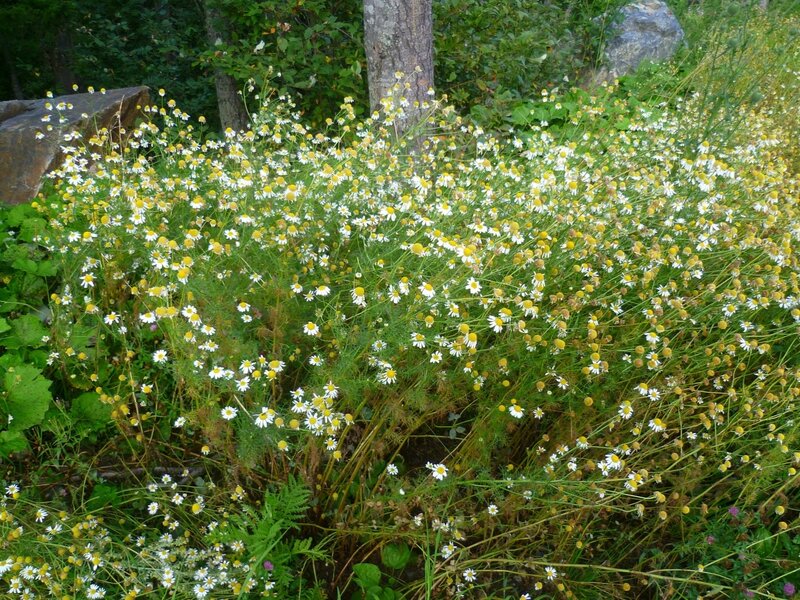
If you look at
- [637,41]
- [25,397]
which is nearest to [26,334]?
[25,397]

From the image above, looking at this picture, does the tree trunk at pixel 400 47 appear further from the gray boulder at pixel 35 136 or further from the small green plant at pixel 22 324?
the small green plant at pixel 22 324

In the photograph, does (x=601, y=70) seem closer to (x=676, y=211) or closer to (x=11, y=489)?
(x=676, y=211)

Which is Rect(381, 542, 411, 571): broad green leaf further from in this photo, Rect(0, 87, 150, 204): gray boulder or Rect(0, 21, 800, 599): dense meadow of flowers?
Rect(0, 87, 150, 204): gray boulder

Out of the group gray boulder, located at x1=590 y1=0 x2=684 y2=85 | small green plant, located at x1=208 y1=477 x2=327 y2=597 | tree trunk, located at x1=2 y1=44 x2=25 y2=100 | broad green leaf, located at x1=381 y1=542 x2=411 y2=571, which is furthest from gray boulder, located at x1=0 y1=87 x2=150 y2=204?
gray boulder, located at x1=590 y1=0 x2=684 y2=85

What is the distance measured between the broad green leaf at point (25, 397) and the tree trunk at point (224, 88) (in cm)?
343

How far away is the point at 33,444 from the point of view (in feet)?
8.76

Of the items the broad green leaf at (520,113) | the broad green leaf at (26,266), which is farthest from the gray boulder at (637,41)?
the broad green leaf at (26,266)

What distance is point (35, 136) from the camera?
13.7 ft

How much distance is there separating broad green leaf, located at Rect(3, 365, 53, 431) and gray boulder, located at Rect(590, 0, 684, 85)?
7.05 metres

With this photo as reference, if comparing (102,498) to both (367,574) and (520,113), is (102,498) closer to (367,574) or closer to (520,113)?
(367,574)

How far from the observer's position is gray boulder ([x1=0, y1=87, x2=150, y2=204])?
4.11 meters

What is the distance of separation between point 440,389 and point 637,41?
23.6 ft

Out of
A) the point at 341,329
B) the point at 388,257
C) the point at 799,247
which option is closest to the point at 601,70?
the point at 799,247

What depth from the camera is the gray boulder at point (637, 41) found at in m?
7.82
